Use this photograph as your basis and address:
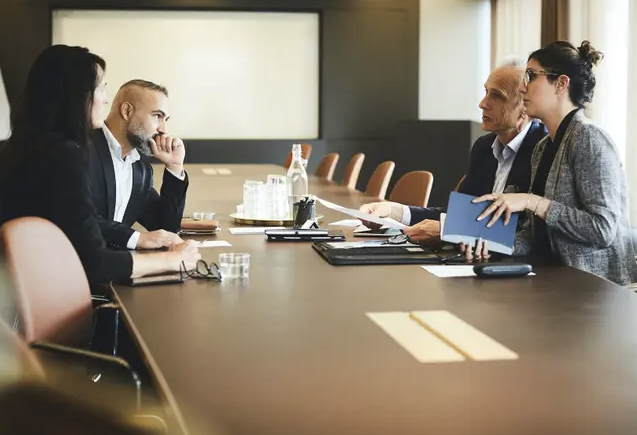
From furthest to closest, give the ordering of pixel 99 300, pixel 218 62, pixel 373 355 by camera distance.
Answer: pixel 218 62 < pixel 99 300 < pixel 373 355

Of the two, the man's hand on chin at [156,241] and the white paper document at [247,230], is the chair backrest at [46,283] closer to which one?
the man's hand on chin at [156,241]

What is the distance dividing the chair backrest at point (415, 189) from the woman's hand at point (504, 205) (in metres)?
2.10

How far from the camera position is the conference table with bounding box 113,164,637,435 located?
1391 millimetres

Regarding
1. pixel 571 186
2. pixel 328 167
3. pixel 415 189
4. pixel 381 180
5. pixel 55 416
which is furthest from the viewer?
pixel 328 167

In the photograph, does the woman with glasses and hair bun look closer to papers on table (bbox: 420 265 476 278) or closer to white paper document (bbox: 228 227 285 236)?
papers on table (bbox: 420 265 476 278)

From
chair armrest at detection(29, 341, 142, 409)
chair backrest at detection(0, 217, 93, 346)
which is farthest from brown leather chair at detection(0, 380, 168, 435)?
chair backrest at detection(0, 217, 93, 346)

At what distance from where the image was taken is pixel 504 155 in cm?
372

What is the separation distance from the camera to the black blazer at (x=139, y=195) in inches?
139

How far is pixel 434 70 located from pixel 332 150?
5.15 ft

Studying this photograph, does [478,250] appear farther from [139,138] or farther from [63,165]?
[139,138]

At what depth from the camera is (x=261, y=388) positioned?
1.52 m

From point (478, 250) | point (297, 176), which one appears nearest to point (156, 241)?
point (478, 250)

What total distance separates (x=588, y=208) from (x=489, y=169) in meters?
0.95

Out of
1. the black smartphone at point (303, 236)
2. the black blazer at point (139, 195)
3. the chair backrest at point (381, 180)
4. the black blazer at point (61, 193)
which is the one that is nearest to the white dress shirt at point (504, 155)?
the black smartphone at point (303, 236)
